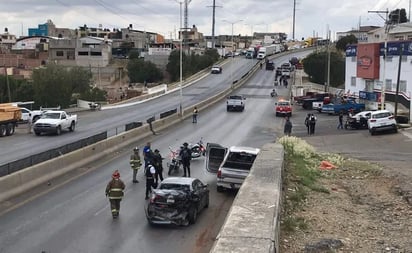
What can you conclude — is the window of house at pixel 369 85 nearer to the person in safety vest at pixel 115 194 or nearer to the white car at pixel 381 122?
the white car at pixel 381 122

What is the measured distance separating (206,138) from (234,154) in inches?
707

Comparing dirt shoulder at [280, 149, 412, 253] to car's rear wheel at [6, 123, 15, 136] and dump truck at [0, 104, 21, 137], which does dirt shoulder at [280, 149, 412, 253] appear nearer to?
dump truck at [0, 104, 21, 137]

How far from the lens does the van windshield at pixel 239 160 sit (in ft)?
71.9

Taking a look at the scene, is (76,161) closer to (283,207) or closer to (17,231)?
(17,231)

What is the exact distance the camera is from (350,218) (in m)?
14.1

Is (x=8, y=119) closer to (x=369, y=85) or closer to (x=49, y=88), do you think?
(x=369, y=85)

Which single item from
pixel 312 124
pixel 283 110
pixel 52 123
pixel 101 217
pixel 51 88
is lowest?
pixel 51 88

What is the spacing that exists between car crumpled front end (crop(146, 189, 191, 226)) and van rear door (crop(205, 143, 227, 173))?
312 inches

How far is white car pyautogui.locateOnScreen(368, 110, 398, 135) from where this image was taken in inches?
1646

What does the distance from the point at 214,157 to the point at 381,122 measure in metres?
20.8

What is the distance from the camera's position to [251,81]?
331 ft

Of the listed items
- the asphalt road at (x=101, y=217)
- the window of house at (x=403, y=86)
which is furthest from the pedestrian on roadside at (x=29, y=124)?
the window of house at (x=403, y=86)

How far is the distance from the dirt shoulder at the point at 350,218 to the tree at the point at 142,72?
110534 millimetres

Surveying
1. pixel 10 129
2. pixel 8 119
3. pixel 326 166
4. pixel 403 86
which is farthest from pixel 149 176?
pixel 403 86
